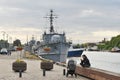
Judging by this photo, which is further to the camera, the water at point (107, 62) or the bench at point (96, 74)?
the water at point (107, 62)

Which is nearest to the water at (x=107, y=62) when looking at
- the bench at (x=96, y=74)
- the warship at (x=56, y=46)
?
the warship at (x=56, y=46)

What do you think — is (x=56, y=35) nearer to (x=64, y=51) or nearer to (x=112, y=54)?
(x=64, y=51)

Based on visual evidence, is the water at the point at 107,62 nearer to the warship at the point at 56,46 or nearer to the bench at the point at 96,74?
the warship at the point at 56,46

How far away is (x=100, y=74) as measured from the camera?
86.9 ft

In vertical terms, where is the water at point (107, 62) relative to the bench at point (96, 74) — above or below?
below

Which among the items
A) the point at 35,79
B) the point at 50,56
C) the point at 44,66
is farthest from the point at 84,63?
the point at 50,56

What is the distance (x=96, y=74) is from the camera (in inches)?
1086

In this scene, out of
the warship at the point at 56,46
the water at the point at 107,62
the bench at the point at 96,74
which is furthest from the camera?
the warship at the point at 56,46

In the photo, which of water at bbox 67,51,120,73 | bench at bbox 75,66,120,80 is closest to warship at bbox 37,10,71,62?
water at bbox 67,51,120,73

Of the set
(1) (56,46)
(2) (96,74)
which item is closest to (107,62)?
(1) (56,46)

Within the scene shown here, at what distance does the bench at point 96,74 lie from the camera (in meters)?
23.7

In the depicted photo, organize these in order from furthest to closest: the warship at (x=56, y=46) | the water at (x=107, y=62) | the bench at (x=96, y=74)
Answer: the warship at (x=56, y=46) < the water at (x=107, y=62) < the bench at (x=96, y=74)

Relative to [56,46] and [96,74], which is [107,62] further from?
[96,74]

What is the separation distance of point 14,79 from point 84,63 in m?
5.96
